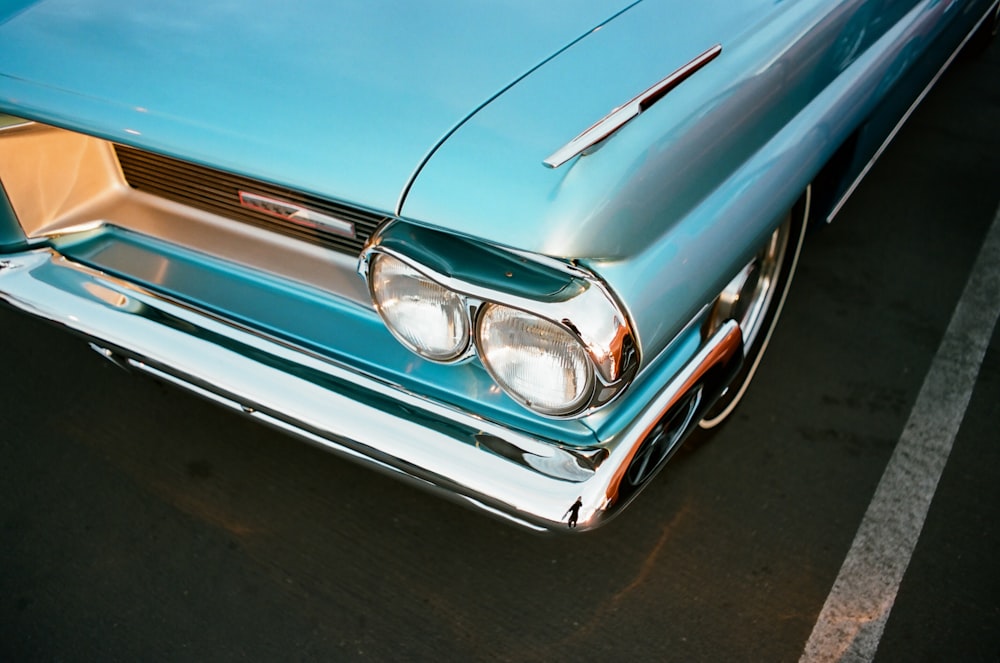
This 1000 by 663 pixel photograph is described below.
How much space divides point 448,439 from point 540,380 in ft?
0.71

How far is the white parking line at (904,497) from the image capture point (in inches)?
71.9

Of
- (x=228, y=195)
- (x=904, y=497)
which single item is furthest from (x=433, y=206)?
(x=904, y=497)

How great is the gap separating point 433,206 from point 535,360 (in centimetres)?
30

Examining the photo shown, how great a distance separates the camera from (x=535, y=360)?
1.34 meters

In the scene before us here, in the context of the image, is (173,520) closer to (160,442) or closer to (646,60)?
(160,442)

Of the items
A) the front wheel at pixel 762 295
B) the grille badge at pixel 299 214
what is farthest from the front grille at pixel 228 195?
the front wheel at pixel 762 295

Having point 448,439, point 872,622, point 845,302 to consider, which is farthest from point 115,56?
point 845,302

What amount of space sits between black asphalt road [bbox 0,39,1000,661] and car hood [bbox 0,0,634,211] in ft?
3.33

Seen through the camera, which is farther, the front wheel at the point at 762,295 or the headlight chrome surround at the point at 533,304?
the front wheel at the point at 762,295

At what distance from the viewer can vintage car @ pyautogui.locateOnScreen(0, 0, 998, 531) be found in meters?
1.29

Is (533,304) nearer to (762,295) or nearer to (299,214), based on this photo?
(299,214)

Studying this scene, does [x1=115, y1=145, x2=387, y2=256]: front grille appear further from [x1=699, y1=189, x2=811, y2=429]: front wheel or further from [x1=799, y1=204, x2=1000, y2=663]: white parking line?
[x1=799, y1=204, x2=1000, y2=663]: white parking line

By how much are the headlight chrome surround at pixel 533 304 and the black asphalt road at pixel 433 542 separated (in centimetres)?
74

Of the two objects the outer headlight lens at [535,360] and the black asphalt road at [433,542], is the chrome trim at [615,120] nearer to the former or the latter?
the outer headlight lens at [535,360]
